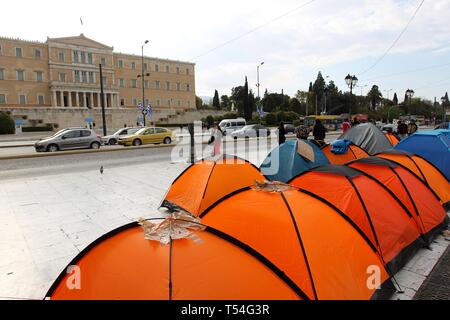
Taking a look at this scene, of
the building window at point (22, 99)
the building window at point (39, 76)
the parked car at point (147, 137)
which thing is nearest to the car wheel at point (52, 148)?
the parked car at point (147, 137)

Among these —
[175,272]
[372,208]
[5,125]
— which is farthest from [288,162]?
[5,125]

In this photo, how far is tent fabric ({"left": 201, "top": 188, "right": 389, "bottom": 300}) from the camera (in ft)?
10.4

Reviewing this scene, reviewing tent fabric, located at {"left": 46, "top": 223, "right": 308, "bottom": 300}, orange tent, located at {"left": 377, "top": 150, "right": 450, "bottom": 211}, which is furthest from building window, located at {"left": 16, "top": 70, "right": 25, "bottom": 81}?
tent fabric, located at {"left": 46, "top": 223, "right": 308, "bottom": 300}

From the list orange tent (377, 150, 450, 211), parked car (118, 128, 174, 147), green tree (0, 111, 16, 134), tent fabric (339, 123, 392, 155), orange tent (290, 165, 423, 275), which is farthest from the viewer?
green tree (0, 111, 16, 134)

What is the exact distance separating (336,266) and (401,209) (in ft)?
7.49

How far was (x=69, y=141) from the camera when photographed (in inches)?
805

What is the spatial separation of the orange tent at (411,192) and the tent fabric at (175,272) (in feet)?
11.5

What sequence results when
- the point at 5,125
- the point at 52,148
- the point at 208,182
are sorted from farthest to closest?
1. the point at 5,125
2. the point at 52,148
3. the point at 208,182

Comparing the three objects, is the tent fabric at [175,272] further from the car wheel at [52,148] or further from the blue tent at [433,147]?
the car wheel at [52,148]

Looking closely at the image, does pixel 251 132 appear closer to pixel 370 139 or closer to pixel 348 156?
pixel 370 139

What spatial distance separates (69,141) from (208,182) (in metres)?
17.2

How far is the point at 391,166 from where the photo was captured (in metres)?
5.73

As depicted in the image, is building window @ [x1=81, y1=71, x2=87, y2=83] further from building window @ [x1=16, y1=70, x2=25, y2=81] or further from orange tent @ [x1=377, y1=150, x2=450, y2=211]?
orange tent @ [x1=377, y1=150, x2=450, y2=211]

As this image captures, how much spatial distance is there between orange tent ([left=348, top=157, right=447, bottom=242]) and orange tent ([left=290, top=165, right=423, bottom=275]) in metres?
0.37
